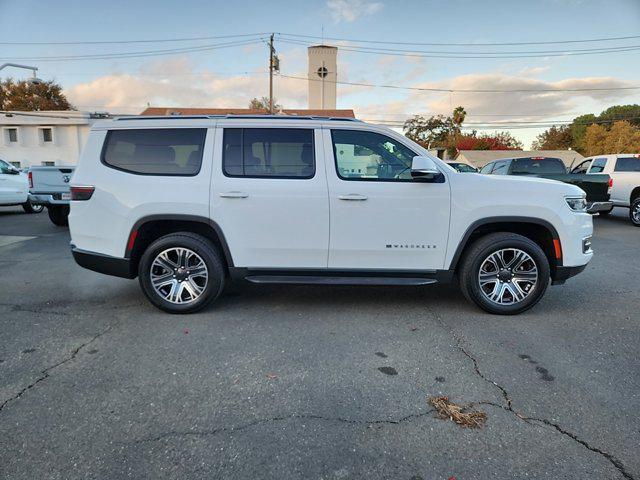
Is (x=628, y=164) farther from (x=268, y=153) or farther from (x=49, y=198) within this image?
(x=49, y=198)

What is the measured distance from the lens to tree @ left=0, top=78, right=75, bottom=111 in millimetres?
51062

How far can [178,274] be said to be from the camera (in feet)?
14.0

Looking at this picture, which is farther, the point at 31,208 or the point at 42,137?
the point at 42,137

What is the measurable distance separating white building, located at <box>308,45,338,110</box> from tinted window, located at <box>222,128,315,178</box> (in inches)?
1474

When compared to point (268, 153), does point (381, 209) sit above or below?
below

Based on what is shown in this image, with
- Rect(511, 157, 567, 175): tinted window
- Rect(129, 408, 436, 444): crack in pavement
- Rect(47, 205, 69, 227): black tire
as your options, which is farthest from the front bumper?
Rect(511, 157, 567, 175): tinted window

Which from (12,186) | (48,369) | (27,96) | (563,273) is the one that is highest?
(27,96)

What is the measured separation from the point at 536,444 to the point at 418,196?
2.40 meters

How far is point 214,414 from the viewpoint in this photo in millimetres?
2572

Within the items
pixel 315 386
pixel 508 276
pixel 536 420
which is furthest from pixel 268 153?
pixel 536 420

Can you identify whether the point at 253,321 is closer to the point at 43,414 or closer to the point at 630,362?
the point at 43,414

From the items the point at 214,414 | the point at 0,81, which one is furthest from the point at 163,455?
the point at 0,81

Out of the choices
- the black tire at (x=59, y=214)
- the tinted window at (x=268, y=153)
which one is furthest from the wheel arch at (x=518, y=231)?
the black tire at (x=59, y=214)

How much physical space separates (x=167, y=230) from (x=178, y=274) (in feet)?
1.75
